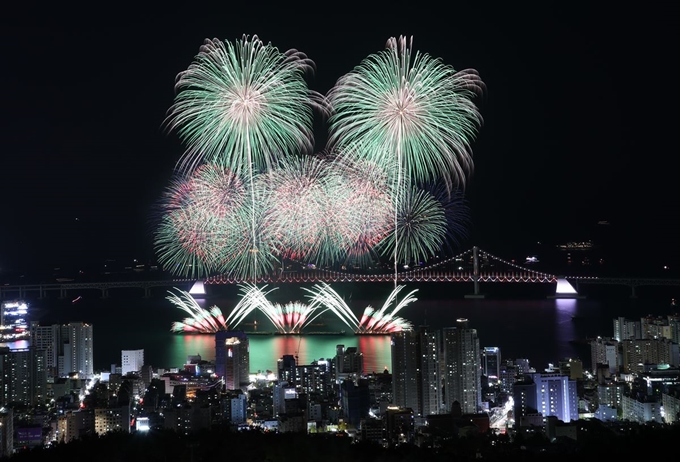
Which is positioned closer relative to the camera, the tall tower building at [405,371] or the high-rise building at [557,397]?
the high-rise building at [557,397]

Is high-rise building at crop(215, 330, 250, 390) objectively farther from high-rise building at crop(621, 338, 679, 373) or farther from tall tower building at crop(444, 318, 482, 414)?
high-rise building at crop(621, 338, 679, 373)

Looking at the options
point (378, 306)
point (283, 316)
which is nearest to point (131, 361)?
point (283, 316)

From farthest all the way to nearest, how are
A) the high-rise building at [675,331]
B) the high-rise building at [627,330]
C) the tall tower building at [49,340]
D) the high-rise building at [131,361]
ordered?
the high-rise building at [627,330] < the high-rise building at [675,331] < the tall tower building at [49,340] < the high-rise building at [131,361]

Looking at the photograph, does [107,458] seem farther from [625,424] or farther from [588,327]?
[588,327]

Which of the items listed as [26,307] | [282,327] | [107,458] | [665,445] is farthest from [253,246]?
[26,307]

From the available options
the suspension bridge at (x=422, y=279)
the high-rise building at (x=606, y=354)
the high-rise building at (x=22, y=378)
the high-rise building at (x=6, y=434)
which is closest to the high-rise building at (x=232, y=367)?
the high-rise building at (x=22, y=378)

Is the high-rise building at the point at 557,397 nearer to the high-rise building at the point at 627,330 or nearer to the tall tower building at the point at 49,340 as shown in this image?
the high-rise building at the point at 627,330

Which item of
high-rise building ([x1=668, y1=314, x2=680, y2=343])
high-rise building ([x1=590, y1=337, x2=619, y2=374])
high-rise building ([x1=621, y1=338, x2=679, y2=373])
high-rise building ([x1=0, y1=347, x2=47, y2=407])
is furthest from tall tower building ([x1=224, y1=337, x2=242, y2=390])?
high-rise building ([x1=668, y1=314, x2=680, y2=343])
